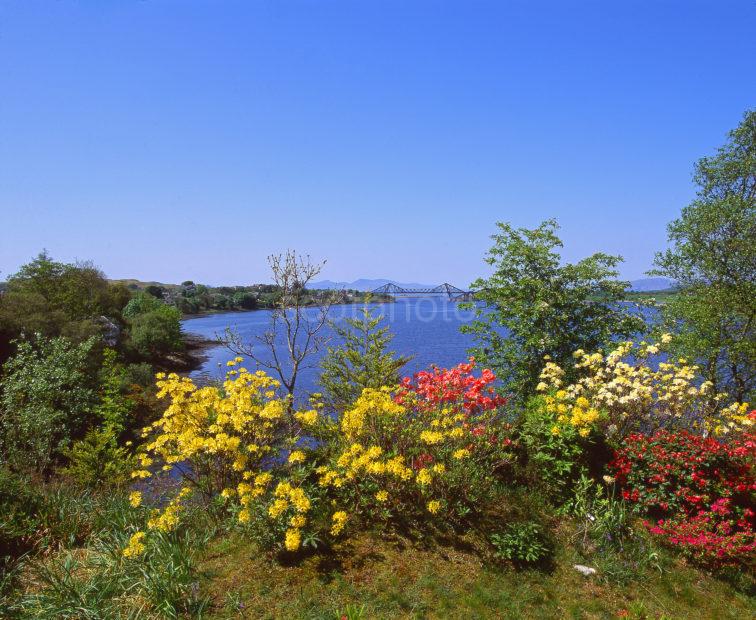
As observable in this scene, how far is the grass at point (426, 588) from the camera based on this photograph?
15.8 ft

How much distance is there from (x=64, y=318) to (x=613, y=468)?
111 feet

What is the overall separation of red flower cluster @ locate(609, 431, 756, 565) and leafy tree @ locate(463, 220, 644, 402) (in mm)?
5397

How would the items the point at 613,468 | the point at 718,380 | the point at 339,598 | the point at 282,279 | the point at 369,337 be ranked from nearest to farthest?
the point at 339,598 → the point at 613,468 → the point at 282,279 → the point at 369,337 → the point at 718,380

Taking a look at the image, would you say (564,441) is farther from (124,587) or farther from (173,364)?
(173,364)

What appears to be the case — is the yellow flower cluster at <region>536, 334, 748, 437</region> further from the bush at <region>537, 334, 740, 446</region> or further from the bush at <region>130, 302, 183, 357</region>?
the bush at <region>130, 302, 183, 357</region>

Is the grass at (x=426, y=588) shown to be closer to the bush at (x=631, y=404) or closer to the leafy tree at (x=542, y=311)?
the bush at (x=631, y=404)

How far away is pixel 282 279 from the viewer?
12352 millimetres

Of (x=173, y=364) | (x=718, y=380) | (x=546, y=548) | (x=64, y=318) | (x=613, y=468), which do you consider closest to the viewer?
(x=546, y=548)

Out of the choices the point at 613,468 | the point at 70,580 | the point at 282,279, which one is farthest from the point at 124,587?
the point at 282,279

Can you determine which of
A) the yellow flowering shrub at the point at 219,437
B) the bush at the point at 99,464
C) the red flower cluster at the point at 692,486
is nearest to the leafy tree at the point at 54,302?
the bush at the point at 99,464

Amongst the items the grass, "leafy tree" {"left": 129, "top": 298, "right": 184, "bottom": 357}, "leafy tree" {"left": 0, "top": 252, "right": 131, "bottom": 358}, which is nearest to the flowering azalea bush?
the grass

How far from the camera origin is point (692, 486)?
674 centimetres

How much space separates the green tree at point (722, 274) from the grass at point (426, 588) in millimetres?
9970

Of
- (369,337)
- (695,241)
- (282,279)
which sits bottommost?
(369,337)
